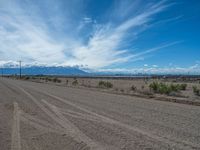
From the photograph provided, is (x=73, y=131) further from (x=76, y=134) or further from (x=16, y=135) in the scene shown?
(x=16, y=135)

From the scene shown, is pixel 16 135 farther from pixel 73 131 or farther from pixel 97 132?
pixel 97 132

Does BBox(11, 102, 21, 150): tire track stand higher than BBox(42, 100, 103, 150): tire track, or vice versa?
BBox(42, 100, 103, 150): tire track

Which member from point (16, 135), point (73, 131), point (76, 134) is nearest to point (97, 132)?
point (76, 134)

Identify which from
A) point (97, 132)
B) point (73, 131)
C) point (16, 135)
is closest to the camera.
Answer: point (16, 135)

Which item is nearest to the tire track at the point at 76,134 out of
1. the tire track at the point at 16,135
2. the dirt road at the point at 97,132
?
the dirt road at the point at 97,132

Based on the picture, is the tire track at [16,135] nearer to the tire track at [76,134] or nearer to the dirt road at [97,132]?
the dirt road at [97,132]

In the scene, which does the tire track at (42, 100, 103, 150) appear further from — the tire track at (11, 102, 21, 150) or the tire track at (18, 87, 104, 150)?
the tire track at (11, 102, 21, 150)

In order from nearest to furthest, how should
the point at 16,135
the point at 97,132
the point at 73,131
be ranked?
the point at 16,135
the point at 97,132
the point at 73,131

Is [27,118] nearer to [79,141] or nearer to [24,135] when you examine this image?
[24,135]

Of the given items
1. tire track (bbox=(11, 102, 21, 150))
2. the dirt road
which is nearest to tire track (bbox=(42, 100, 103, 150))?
the dirt road

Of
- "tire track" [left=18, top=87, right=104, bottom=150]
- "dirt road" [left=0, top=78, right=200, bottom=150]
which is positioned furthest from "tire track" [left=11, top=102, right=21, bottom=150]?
"tire track" [left=18, top=87, right=104, bottom=150]

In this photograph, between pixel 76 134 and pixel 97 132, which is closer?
pixel 76 134

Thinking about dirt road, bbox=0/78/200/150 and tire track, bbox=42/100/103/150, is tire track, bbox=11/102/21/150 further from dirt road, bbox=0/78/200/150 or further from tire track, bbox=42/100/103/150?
tire track, bbox=42/100/103/150

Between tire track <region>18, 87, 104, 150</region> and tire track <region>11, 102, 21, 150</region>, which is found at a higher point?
tire track <region>18, 87, 104, 150</region>
